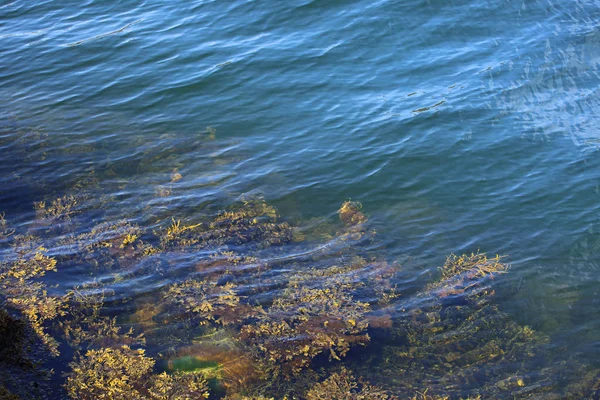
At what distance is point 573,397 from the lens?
5641 millimetres

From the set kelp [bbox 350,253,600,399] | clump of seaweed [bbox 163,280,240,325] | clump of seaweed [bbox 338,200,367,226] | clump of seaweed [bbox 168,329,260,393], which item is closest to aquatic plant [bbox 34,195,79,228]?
clump of seaweed [bbox 163,280,240,325]

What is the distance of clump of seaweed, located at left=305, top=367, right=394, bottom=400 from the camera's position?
546 cm

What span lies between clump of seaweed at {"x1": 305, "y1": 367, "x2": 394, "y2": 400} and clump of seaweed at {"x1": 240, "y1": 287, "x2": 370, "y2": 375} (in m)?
0.29

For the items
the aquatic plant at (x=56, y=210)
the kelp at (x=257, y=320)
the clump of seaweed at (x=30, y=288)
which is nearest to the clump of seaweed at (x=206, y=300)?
the kelp at (x=257, y=320)

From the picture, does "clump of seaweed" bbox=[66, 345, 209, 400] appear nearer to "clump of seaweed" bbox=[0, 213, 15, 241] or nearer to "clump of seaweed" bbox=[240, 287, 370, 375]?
"clump of seaweed" bbox=[240, 287, 370, 375]

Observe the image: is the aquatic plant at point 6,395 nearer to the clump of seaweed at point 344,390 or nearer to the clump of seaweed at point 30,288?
the clump of seaweed at point 30,288

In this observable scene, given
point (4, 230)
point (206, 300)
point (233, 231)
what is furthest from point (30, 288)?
point (233, 231)

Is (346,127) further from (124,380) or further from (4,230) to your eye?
(124,380)

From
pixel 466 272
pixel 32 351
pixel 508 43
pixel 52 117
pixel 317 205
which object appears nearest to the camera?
pixel 32 351

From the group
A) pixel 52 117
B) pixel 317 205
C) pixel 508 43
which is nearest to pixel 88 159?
pixel 52 117

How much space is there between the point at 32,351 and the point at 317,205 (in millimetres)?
4611

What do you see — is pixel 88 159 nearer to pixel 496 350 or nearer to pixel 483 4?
pixel 496 350

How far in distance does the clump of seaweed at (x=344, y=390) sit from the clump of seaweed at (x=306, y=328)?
0.96ft

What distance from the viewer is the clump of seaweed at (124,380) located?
17.2ft
